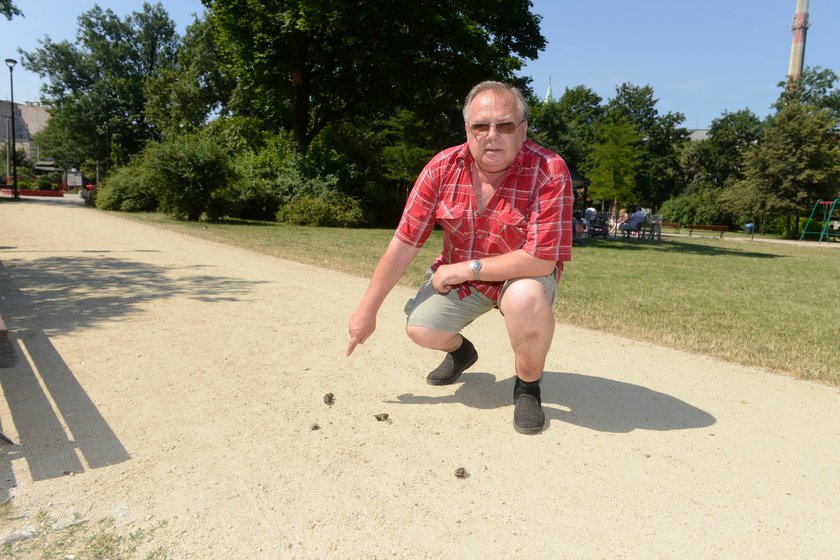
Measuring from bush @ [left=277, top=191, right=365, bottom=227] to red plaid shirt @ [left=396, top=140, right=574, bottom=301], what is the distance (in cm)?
1977

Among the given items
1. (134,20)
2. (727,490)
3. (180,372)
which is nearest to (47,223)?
(180,372)

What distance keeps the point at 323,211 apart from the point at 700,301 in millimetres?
16816

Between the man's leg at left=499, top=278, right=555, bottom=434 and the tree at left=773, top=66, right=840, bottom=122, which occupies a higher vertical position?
the tree at left=773, top=66, right=840, bottom=122

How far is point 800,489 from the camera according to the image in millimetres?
2498

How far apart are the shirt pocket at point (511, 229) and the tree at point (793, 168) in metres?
40.9

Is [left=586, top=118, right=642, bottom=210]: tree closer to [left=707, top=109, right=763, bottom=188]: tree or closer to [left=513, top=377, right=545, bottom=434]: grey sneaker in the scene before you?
[left=707, top=109, right=763, bottom=188]: tree

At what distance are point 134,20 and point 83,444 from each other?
63800 mm

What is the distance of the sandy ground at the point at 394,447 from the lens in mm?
2094

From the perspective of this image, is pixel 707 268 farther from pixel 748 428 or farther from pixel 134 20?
pixel 134 20

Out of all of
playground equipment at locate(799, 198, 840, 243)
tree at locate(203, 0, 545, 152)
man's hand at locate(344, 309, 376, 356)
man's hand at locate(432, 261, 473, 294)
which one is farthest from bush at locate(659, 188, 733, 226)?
man's hand at locate(344, 309, 376, 356)

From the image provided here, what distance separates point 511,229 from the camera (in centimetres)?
302

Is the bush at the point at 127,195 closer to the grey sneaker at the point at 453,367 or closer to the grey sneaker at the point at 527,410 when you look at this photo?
the grey sneaker at the point at 453,367

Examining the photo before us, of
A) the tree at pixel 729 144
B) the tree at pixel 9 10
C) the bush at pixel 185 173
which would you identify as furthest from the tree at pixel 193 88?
the tree at pixel 729 144

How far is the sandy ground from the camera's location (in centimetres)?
209
